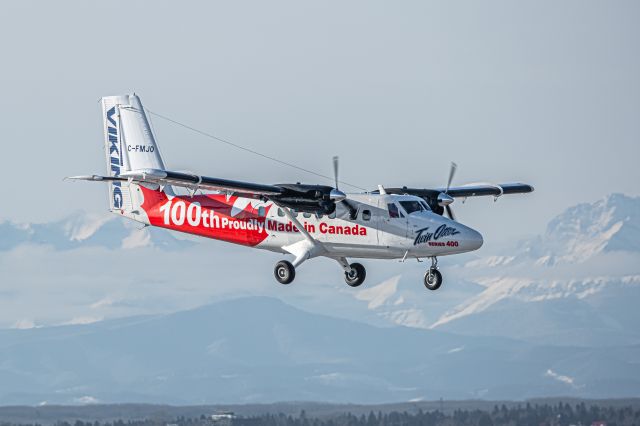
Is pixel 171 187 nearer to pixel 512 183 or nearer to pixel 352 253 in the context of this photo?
pixel 352 253

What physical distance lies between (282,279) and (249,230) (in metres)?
3.38

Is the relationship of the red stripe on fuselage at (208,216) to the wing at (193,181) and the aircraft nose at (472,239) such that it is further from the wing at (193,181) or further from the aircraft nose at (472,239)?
the aircraft nose at (472,239)

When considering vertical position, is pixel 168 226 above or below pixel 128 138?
below

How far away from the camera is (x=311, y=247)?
71.4 m

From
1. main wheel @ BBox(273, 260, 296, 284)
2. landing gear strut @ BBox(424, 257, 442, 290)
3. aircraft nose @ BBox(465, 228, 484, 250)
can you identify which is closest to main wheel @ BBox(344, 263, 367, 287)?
main wheel @ BBox(273, 260, 296, 284)

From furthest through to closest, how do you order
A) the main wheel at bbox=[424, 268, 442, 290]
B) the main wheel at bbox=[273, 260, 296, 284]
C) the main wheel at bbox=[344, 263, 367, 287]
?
the main wheel at bbox=[344, 263, 367, 287] < the main wheel at bbox=[273, 260, 296, 284] < the main wheel at bbox=[424, 268, 442, 290]

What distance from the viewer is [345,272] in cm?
7362

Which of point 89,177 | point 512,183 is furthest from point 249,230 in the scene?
point 512,183

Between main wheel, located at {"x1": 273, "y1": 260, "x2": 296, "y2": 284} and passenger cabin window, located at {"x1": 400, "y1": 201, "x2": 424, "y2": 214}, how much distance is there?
573cm

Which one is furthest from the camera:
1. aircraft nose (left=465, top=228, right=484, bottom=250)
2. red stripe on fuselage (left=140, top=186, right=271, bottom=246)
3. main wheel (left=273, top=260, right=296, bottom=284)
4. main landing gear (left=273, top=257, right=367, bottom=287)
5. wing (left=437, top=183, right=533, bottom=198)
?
wing (left=437, top=183, right=533, bottom=198)

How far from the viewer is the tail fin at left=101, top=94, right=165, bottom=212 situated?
77500 mm

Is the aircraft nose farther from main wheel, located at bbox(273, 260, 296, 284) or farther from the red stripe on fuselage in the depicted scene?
the red stripe on fuselage

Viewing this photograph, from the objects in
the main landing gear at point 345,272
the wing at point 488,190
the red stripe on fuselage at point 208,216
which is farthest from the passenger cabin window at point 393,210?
the wing at point 488,190

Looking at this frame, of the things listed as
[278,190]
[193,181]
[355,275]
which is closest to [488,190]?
[355,275]
